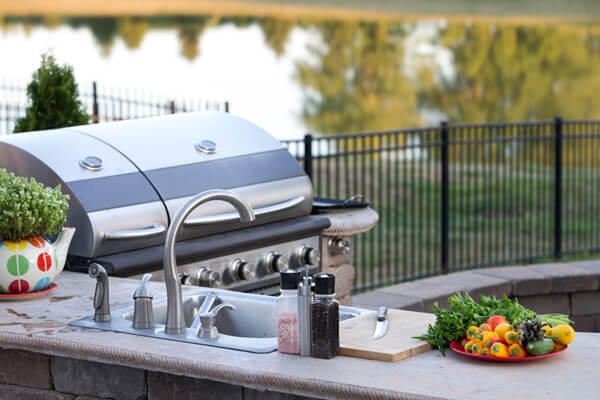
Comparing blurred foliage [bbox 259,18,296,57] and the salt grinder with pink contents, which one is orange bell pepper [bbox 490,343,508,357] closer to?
the salt grinder with pink contents

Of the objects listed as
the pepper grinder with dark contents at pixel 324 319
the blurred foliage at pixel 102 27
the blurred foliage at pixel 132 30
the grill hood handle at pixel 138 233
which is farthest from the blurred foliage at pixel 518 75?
the pepper grinder with dark contents at pixel 324 319

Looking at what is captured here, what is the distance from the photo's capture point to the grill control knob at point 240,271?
439cm

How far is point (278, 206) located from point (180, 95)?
60.1ft

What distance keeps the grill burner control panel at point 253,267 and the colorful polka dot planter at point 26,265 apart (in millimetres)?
665

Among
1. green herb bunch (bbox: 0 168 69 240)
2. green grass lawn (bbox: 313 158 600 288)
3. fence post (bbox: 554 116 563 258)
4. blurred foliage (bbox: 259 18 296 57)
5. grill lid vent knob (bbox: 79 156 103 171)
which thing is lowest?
green grass lawn (bbox: 313 158 600 288)

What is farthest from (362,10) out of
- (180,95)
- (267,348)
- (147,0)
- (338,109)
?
(267,348)

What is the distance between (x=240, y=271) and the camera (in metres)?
4.40

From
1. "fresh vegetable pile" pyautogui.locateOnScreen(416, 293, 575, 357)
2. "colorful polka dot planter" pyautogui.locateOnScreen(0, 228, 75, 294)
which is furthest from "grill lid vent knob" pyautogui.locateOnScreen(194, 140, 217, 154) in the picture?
"fresh vegetable pile" pyautogui.locateOnScreen(416, 293, 575, 357)

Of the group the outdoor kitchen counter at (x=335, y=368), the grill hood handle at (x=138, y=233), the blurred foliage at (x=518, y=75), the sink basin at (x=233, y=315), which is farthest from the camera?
the blurred foliage at (x=518, y=75)

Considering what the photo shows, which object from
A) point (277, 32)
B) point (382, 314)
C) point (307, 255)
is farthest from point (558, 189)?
point (277, 32)

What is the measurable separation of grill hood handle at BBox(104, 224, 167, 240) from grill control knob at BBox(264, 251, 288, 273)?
689 millimetres

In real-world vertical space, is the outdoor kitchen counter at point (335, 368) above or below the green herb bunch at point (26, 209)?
below

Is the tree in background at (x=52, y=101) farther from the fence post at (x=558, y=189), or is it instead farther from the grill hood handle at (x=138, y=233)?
the fence post at (x=558, y=189)

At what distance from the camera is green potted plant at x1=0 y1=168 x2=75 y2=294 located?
3.43 meters
